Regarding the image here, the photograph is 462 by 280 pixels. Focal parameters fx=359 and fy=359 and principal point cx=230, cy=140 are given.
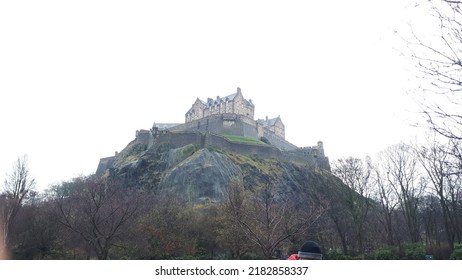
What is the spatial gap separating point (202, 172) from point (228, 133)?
2033 centimetres

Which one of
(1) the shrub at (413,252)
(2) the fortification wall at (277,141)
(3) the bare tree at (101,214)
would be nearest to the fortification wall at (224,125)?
(2) the fortification wall at (277,141)

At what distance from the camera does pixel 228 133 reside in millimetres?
70938

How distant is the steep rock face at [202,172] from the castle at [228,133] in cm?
200

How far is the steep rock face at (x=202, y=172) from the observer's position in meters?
50.5

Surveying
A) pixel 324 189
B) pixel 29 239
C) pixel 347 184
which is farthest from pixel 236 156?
pixel 29 239

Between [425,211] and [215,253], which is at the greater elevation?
[425,211]

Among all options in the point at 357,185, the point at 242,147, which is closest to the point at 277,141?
the point at 242,147

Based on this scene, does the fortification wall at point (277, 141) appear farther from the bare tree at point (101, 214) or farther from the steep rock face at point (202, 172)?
the bare tree at point (101, 214)

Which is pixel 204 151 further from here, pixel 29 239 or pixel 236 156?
pixel 29 239

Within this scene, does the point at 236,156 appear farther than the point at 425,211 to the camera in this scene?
Yes

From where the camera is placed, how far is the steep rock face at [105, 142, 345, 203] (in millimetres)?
50469

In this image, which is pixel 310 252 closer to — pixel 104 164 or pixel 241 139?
pixel 241 139
